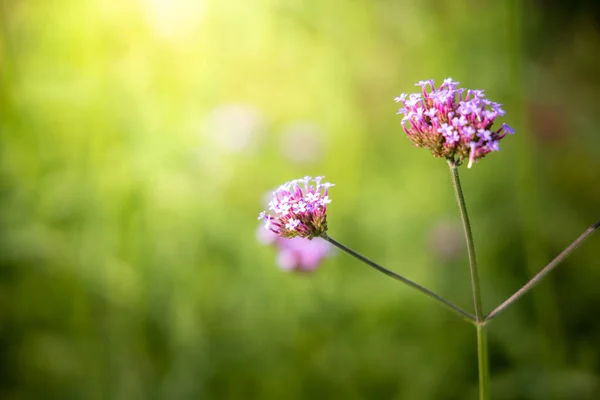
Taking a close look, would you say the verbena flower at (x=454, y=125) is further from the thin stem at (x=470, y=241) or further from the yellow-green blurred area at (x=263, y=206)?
the yellow-green blurred area at (x=263, y=206)

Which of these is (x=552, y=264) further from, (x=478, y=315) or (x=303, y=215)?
(x=303, y=215)

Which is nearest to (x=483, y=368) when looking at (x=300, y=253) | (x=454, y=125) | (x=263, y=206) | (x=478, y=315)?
(x=478, y=315)

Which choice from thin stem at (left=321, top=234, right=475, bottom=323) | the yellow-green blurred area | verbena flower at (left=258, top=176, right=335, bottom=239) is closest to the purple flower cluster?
the yellow-green blurred area

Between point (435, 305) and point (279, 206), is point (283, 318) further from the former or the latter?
point (279, 206)

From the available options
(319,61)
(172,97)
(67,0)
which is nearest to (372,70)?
(319,61)

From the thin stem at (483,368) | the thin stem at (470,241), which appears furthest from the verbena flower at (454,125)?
the thin stem at (483,368)

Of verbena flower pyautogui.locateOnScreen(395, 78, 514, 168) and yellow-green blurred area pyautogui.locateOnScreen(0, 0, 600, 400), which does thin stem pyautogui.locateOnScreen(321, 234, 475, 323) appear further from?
yellow-green blurred area pyautogui.locateOnScreen(0, 0, 600, 400)
